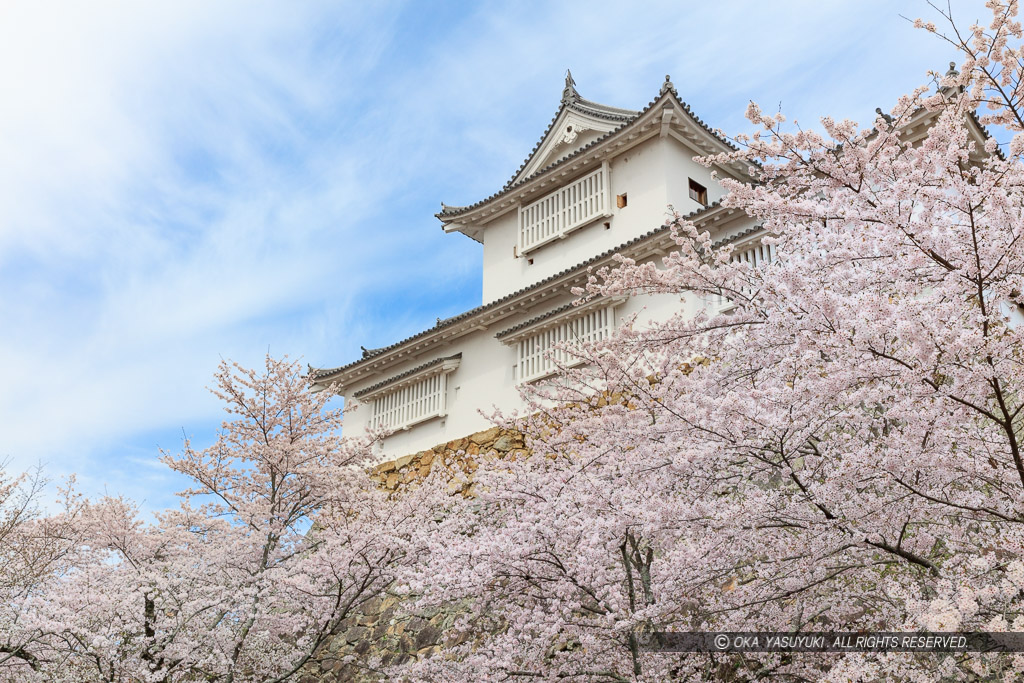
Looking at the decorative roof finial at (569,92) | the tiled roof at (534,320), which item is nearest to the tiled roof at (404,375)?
the tiled roof at (534,320)

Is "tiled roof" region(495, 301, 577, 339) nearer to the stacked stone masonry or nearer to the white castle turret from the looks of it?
the white castle turret

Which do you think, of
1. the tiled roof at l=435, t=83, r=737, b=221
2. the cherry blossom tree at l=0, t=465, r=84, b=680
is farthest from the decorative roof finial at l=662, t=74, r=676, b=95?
the cherry blossom tree at l=0, t=465, r=84, b=680

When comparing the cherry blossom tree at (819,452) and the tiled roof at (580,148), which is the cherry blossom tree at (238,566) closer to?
the cherry blossom tree at (819,452)

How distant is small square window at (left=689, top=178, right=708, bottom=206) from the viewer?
626 inches

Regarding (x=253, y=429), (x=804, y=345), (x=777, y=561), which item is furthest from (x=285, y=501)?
(x=804, y=345)

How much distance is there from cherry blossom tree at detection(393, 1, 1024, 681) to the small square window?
26.1 feet

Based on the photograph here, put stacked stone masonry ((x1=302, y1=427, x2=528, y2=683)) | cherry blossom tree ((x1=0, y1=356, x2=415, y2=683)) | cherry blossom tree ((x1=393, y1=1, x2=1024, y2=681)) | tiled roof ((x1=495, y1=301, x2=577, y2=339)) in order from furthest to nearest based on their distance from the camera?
tiled roof ((x1=495, y1=301, x2=577, y2=339))
stacked stone masonry ((x1=302, y1=427, x2=528, y2=683))
cherry blossom tree ((x1=0, y1=356, x2=415, y2=683))
cherry blossom tree ((x1=393, y1=1, x2=1024, y2=681))

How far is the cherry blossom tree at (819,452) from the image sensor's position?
5.14m

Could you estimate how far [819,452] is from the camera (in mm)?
5980

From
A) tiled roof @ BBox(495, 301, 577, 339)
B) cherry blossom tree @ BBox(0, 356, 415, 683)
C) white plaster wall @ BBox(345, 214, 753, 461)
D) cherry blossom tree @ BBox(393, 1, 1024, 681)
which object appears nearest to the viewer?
cherry blossom tree @ BBox(393, 1, 1024, 681)

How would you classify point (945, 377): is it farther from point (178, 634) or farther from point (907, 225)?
point (178, 634)

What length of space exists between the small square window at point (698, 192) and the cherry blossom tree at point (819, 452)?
313 inches

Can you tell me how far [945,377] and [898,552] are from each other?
4.18ft

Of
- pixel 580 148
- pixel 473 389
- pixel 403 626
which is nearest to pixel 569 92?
pixel 580 148
